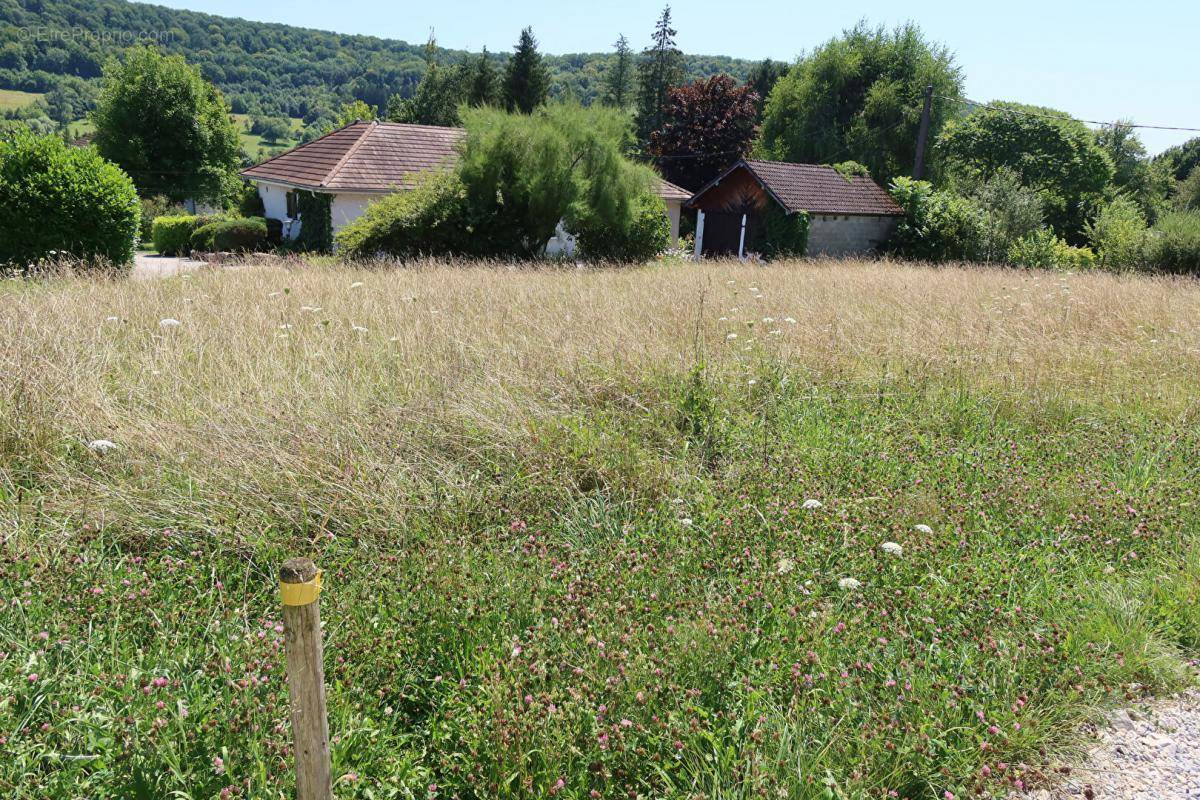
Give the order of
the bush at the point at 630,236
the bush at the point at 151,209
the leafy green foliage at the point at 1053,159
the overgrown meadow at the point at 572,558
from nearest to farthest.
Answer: the overgrown meadow at the point at 572,558
the bush at the point at 630,236
the bush at the point at 151,209
the leafy green foliage at the point at 1053,159

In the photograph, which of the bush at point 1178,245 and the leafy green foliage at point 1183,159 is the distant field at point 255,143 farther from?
the leafy green foliage at point 1183,159

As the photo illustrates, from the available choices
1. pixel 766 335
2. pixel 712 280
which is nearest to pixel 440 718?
pixel 766 335

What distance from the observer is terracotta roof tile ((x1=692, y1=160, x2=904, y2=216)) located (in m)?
24.9

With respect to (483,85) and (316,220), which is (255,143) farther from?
(316,220)

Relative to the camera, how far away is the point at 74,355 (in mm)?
5281

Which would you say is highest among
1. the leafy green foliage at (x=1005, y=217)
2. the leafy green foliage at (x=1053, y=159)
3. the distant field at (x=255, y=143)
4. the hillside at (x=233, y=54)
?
→ the hillside at (x=233, y=54)

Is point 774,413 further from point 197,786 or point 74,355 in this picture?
point 74,355

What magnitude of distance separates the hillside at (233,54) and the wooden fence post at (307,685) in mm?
86319

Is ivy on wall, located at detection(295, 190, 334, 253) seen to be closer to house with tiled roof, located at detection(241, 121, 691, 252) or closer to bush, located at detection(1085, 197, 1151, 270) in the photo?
house with tiled roof, located at detection(241, 121, 691, 252)

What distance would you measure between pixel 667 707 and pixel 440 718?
2.71 feet

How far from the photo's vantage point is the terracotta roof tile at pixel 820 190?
2492cm

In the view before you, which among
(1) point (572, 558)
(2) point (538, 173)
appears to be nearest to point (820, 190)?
(2) point (538, 173)

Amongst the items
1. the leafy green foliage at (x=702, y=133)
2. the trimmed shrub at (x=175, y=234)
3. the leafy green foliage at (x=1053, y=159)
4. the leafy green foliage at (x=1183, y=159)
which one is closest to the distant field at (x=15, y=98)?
the trimmed shrub at (x=175, y=234)

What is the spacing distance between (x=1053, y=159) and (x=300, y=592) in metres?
43.2
